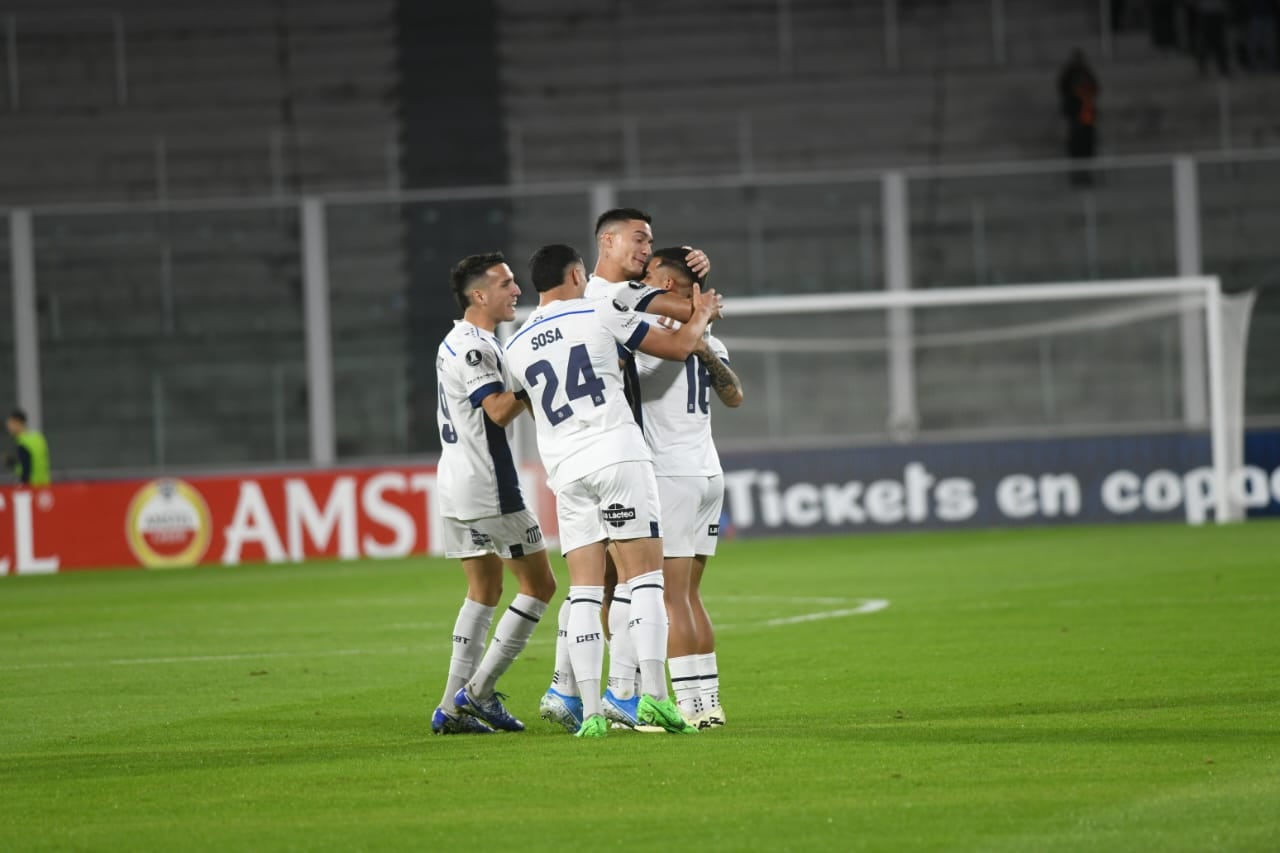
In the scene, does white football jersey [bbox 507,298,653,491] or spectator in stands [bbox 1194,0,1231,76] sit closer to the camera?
white football jersey [bbox 507,298,653,491]

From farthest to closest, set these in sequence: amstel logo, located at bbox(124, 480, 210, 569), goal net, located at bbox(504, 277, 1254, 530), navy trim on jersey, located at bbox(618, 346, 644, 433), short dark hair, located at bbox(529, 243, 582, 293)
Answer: goal net, located at bbox(504, 277, 1254, 530)
amstel logo, located at bbox(124, 480, 210, 569)
navy trim on jersey, located at bbox(618, 346, 644, 433)
short dark hair, located at bbox(529, 243, 582, 293)

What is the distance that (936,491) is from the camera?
24.3m

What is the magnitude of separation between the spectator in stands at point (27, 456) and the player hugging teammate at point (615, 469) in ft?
53.2

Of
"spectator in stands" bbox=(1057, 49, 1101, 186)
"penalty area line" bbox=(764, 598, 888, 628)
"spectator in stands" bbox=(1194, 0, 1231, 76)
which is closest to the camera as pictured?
"penalty area line" bbox=(764, 598, 888, 628)

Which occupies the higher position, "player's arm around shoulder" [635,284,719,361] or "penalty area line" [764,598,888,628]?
"player's arm around shoulder" [635,284,719,361]

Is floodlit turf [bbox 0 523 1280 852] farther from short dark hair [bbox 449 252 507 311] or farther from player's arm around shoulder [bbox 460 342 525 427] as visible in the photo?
short dark hair [bbox 449 252 507 311]

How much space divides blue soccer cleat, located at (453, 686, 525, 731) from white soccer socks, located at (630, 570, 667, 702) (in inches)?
33.0

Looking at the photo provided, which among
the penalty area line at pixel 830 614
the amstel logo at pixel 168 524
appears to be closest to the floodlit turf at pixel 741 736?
the penalty area line at pixel 830 614

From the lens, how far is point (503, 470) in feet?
27.7

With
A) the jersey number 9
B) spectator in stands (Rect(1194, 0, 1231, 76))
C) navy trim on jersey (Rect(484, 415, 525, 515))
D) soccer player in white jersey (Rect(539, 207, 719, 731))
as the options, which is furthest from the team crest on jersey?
spectator in stands (Rect(1194, 0, 1231, 76))

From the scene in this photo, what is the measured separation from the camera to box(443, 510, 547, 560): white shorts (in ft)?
27.6

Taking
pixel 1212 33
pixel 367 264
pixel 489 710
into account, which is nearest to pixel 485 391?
pixel 489 710

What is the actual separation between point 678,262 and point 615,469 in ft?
3.48

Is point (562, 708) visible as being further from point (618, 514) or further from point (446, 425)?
point (446, 425)
